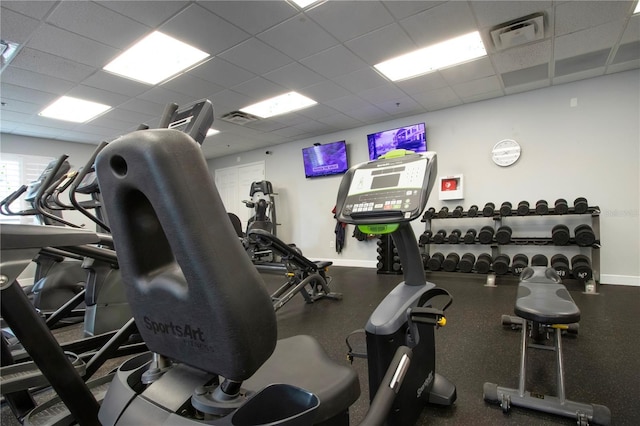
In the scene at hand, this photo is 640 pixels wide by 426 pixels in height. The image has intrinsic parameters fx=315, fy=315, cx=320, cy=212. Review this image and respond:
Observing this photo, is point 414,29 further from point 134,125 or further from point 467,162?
point 134,125

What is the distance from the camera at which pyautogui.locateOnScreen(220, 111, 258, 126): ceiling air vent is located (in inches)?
202

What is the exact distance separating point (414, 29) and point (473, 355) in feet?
9.40

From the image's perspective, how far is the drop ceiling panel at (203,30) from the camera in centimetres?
265

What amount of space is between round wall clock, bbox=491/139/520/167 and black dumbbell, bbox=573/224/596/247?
128 cm

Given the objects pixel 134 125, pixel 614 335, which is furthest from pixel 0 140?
pixel 614 335

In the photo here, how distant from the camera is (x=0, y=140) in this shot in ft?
18.6

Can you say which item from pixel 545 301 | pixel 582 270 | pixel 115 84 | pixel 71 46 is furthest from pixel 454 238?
pixel 71 46

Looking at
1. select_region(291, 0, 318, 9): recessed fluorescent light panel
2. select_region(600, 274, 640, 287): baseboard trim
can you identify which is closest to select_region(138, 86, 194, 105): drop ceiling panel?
select_region(291, 0, 318, 9): recessed fluorescent light panel

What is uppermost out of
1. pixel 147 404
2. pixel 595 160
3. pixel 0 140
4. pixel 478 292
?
pixel 0 140

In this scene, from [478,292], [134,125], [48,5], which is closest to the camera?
[48,5]

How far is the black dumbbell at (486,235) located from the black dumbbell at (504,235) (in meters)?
0.09

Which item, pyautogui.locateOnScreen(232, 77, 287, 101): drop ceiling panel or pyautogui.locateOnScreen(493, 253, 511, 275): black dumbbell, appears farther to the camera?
pyautogui.locateOnScreen(493, 253, 511, 275): black dumbbell

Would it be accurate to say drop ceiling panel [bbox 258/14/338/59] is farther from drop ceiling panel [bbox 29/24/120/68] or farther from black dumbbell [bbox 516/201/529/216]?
black dumbbell [bbox 516/201/529/216]

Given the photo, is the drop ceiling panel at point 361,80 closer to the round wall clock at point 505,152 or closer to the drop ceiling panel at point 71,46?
the round wall clock at point 505,152
